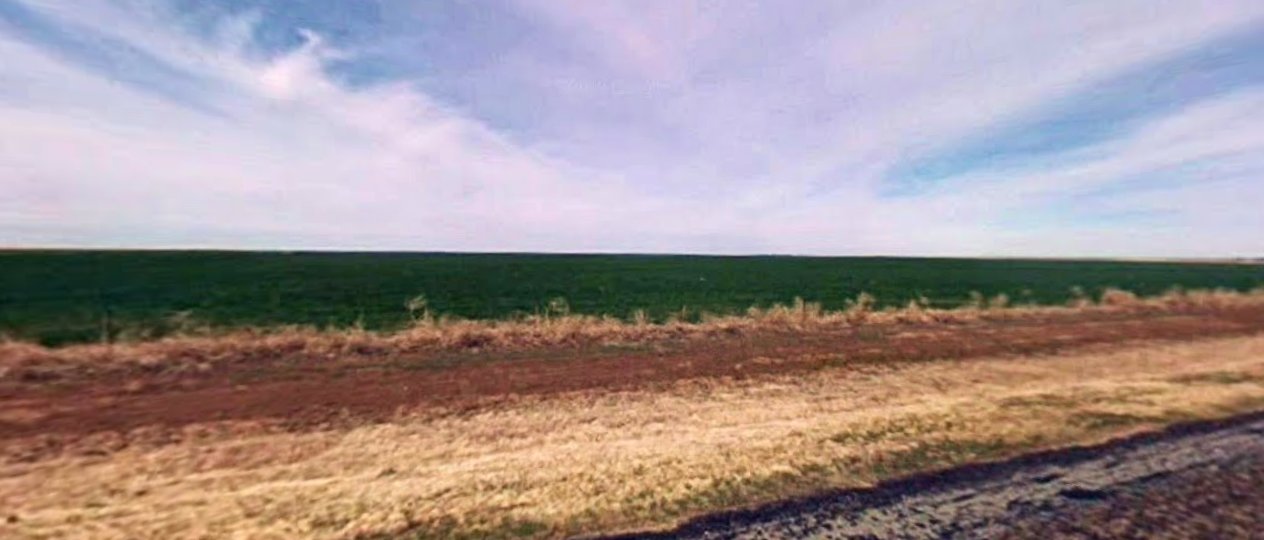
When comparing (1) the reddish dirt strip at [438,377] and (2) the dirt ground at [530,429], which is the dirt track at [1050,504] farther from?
(1) the reddish dirt strip at [438,377]

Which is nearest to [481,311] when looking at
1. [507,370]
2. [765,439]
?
[507,370]

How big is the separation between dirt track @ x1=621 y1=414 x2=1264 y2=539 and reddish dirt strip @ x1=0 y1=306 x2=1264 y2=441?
5.24m

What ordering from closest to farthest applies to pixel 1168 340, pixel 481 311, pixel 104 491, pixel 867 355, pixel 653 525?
pixel 653 525 < pixel 104 491 < pixel 867 355 < pixel 1168 340 < pixel 481 311

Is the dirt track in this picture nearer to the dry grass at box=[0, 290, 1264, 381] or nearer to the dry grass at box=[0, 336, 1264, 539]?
the dry grass at box=[0, 336, 1264, 539]

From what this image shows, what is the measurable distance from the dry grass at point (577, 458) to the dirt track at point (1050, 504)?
14.7 inches

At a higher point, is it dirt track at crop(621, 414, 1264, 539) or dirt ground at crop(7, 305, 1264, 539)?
dirt track at crop(621, 414, 1264, 539)

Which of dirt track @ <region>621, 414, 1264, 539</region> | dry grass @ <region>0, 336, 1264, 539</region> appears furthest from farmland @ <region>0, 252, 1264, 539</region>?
dirt track @ <region>621, 414, 1264, 539</region>

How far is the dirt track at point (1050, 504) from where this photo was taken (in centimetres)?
484

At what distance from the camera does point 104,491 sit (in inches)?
219

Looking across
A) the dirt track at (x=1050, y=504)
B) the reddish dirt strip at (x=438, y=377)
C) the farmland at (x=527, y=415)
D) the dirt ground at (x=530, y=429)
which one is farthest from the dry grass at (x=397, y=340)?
the dirt track at (x=1050, y=504)

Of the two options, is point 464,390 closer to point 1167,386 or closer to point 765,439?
point 765,439

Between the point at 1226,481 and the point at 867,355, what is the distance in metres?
7.78

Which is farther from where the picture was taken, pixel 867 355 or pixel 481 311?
pixel 481 311

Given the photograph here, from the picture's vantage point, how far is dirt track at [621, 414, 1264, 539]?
4.84 metres
